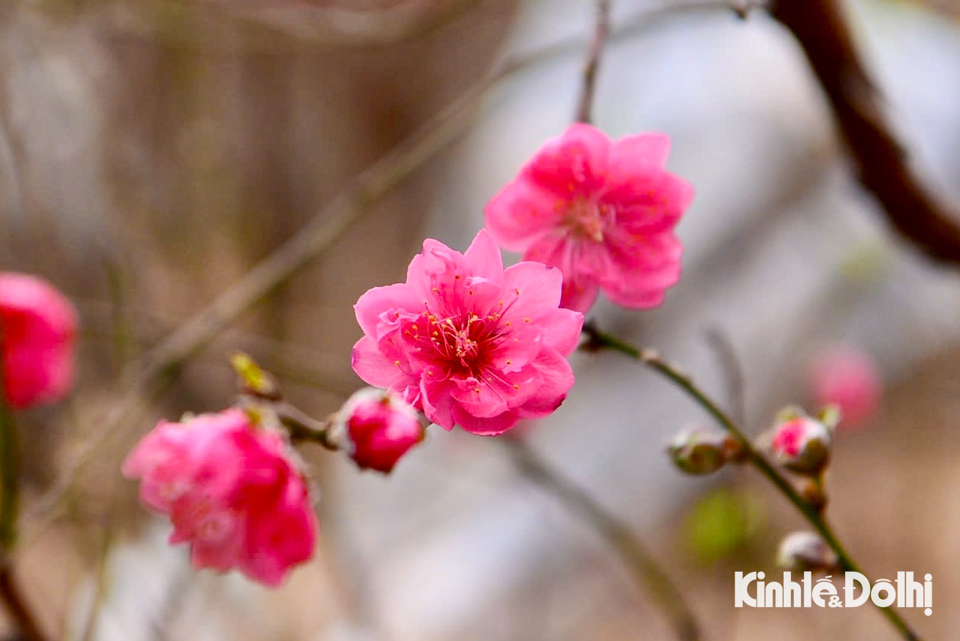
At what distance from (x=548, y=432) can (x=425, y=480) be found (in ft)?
0.94

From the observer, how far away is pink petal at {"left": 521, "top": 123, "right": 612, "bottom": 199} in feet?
1.35

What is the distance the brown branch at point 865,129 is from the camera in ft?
2.40

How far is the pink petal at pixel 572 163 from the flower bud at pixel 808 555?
0.70 feet

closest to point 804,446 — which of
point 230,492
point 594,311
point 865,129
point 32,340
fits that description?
point 230,492

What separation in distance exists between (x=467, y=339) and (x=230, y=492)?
148 millimetres

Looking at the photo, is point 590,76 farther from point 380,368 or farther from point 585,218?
point 380,368

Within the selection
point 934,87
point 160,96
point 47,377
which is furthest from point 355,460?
point 934,87

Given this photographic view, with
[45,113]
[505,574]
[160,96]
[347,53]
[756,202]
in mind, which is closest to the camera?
[45,113]

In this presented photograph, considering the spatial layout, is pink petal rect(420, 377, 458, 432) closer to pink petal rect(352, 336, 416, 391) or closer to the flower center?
pink petal rect(352, 336, 416, 391)

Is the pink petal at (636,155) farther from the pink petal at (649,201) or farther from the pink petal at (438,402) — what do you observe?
the pink petal at (438,402)

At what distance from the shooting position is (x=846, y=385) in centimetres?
144

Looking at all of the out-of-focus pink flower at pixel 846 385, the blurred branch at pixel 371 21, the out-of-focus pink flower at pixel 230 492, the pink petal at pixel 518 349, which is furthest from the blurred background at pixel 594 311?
the pink petal at pixel 518 349

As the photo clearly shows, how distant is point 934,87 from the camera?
1.70 metres

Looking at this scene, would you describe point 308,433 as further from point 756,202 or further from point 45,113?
point 756,202
